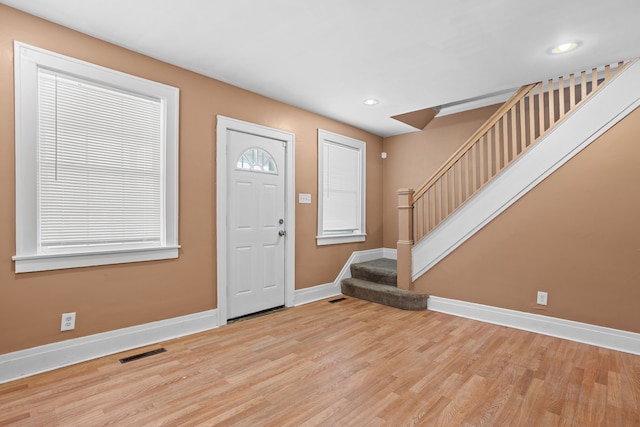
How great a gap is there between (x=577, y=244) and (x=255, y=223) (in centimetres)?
332

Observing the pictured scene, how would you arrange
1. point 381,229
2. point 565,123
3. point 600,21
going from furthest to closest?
point 381,229
point 565,123
point 600,21

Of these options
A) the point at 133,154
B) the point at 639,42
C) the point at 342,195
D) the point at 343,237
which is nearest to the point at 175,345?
the point at 133,154

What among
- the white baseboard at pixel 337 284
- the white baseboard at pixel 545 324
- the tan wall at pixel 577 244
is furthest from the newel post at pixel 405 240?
the white baseboard at pixel 337 284

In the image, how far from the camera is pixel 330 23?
7.76 feet

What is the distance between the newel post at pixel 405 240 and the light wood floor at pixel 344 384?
101 cm

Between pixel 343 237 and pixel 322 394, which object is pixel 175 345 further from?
pixel 343 237

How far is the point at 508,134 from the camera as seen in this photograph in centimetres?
388

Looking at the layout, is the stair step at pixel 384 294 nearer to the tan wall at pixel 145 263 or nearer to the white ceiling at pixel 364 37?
the tan wall at pixel 145 263

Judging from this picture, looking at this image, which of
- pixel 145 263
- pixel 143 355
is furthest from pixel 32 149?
pixel 143 355

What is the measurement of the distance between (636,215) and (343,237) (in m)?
3.19

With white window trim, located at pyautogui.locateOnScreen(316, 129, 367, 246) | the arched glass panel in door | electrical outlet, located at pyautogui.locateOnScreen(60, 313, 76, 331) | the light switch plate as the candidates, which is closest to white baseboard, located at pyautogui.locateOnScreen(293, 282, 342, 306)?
white window trim, located at pyautogui.locateOnScreen(316, 129, 367, 246)

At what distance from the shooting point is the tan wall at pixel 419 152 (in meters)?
4.63

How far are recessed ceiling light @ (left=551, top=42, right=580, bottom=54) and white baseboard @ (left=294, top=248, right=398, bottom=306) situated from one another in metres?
3.39

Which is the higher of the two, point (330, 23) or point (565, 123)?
point (330, 23)
